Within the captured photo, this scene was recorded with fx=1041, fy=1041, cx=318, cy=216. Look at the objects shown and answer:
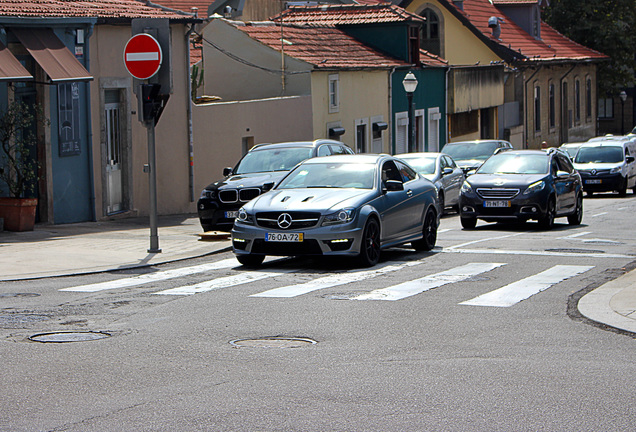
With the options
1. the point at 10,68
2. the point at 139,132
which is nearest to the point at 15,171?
the point at 10,68

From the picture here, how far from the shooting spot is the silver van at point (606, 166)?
112 ft

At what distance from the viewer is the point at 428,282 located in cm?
Answer: 1238

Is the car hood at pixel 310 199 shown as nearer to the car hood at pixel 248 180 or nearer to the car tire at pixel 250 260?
the car tire at pixel 250 260

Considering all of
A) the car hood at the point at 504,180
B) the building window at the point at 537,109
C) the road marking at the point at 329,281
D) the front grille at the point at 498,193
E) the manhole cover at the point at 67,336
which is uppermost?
the building window at the point at 537,109

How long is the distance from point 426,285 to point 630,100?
69.0m

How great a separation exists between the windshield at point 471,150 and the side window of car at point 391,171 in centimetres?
1549

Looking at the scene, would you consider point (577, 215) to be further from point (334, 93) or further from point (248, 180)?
point (334, 93)

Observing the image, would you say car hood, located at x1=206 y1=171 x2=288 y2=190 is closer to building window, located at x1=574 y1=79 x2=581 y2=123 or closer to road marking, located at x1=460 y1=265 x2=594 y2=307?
road marking, located at x1=460 y1=265 x2=594 y2=307

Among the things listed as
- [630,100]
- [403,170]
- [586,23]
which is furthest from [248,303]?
[630,100]

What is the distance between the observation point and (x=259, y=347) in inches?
329

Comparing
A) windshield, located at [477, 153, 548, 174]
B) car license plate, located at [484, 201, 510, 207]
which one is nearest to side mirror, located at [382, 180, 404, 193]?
car license plate, located at [484, 201, 510, 207]

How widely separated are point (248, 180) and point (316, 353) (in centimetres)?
1055

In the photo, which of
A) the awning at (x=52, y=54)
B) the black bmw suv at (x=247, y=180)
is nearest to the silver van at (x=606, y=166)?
the black bmw suv at (x=247, y=180)

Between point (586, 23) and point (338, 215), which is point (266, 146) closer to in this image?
point (338, 215)
